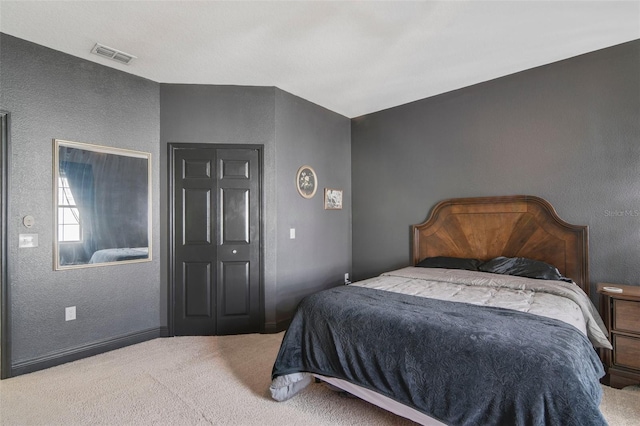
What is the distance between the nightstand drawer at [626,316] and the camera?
233 centimetres

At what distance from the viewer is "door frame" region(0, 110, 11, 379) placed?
2506 mm

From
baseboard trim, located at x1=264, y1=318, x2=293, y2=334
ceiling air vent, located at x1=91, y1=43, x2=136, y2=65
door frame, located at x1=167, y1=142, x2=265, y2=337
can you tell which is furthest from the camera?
baseboard trim, located at x1=264, y1=318, x2=293, y2=334

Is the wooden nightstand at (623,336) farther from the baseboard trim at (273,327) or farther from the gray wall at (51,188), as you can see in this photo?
the gray wall at (51,188)

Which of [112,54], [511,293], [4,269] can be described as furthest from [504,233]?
[4,269]

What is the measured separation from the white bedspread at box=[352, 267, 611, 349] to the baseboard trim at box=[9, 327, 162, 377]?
244 cm

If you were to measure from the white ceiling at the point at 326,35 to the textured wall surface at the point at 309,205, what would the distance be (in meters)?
0.68

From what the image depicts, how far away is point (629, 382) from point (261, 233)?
3456 millimetres

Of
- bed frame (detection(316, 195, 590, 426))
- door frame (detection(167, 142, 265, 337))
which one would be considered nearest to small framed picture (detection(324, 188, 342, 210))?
bed frame (detection(316, 195, 590, 426))

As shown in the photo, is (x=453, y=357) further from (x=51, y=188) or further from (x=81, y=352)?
(x=51, y=188)

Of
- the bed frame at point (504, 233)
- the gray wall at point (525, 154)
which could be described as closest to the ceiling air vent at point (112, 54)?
the gray wall at point (525, 154)

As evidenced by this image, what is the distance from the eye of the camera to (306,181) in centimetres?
406

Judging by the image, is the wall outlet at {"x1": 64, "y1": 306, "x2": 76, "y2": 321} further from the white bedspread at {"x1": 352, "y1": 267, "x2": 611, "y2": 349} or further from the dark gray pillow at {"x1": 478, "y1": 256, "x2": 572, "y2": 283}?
the dark gray pillow at {"x1": 478, "y1": 256, "x2": 572, "y2": 283}

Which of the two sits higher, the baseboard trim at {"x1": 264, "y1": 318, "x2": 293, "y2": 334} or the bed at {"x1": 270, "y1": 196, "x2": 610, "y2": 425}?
the bed at {"x1": 270, "y1": 196, "x2": 610, "y2": 425}

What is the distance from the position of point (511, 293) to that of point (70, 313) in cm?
384
